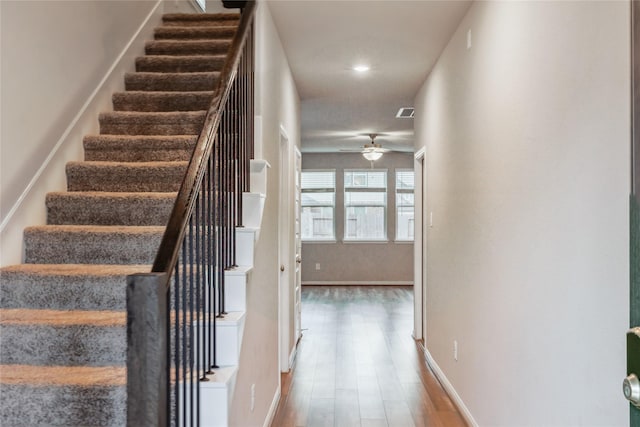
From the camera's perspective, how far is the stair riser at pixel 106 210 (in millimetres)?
2381

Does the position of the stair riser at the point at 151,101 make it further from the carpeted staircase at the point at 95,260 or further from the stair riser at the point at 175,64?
the stair riser at the point at 175,64

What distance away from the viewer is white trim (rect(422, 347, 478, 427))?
293cm

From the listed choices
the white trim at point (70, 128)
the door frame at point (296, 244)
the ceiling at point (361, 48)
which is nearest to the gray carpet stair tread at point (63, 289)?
the white trim at point (70, 128)

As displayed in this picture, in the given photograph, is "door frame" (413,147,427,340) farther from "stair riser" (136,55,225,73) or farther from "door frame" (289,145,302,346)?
"stair riser" (136,55,225,73)

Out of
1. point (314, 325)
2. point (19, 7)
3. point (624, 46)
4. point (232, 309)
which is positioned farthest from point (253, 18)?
point (314, 325)

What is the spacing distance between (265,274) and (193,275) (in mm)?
1103

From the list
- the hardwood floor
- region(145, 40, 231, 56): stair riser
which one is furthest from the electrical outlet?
region(145, 40, 231, 56): stair riser

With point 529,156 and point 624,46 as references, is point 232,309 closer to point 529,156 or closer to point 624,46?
point 529,156

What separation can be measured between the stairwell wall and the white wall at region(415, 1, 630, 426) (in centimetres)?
240

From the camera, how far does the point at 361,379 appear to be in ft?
12.8

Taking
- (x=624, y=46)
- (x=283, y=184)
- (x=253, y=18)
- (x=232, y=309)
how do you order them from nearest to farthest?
(x=624, y=46)
(x=232, y=309)
(x=253, y=18)
(x=283, y=184)

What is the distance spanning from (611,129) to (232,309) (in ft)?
5.00

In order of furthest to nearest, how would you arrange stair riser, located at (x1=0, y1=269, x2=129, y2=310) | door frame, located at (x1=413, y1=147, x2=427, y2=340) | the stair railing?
door frame, located at (x1=413, y1=147, x2=427, y2=340) < stair riser, located at (x1=0, y1=269, x2=129, y2=310) < the stair railing

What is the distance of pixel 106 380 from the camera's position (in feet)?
5.32
